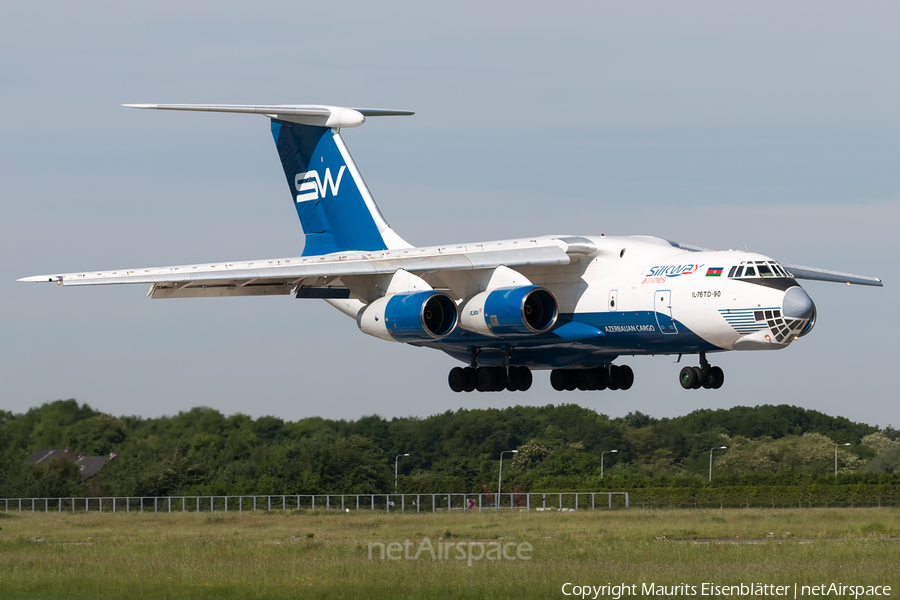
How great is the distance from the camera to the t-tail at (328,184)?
2573cm

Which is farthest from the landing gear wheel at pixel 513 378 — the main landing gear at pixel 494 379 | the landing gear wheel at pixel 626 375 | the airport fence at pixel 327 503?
the airport fence at pixel 327 503

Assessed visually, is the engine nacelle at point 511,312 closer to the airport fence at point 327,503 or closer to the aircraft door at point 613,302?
the aircraft door at point 613,302

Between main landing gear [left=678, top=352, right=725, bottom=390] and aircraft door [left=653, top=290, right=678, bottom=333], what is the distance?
3.33ft

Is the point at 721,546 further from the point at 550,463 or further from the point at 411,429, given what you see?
the point at 411,429

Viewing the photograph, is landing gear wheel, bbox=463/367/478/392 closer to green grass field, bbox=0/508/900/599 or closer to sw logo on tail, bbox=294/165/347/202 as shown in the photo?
green grass field, bbox=0/508/900/599

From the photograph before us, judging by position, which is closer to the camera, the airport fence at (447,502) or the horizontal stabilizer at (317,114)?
the horizontal stabilizer at (317,114)

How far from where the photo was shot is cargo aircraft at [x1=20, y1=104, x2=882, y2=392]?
18969 millimetres

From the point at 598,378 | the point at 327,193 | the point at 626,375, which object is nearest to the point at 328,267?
the point at 327,193

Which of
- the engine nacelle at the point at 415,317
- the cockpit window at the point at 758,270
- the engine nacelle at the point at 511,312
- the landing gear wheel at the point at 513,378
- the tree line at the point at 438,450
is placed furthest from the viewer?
the tree line at the point at 438,450

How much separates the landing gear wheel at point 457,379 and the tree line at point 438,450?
19.1 meters

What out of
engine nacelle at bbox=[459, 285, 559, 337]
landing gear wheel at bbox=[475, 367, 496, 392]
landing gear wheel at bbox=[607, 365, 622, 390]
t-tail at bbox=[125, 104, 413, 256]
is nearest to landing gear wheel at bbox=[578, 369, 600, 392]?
landing gear wheel at bbox=[607, 365, 622, 390]

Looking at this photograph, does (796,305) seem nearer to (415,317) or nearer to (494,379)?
(415,317)

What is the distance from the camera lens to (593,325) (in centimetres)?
2066

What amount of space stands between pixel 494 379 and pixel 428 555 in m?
4.61
